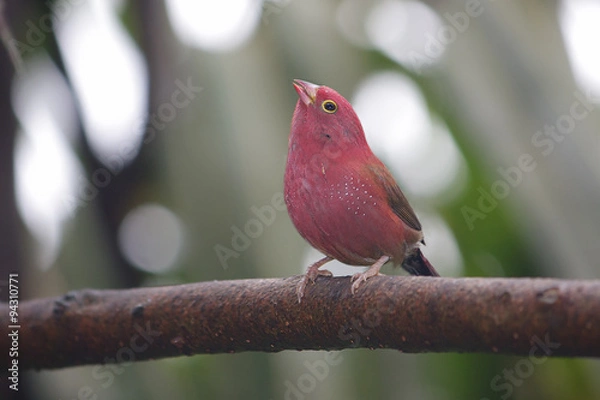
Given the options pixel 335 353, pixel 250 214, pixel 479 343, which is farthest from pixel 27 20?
pixel 479 343

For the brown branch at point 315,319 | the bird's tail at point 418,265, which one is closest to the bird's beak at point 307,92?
the brown branch at point 315,319

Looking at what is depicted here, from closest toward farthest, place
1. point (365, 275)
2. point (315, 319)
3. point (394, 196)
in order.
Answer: point (315, 319)
point (365, 275)
point (394, 196)

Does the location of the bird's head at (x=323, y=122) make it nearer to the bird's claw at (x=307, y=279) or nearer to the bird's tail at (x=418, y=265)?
the bird's claw at (x=307, y=279)

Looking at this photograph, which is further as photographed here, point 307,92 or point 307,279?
point 307,92

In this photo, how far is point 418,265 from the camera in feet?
14.0

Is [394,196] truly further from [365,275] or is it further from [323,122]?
[365,275]

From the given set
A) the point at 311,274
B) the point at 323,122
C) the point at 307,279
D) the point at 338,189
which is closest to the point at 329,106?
the point at 323,122

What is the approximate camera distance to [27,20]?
5.59 meters

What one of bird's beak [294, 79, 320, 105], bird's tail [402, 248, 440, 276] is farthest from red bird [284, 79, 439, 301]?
bird's tail [402, 248, 440, 276]

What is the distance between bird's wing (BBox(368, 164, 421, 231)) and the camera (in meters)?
3.79

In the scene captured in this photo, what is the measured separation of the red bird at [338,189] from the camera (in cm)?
350

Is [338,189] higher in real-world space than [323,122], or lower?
lower

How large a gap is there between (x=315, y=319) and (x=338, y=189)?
37.0 inches

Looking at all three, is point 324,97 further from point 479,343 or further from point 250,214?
point 479,343
